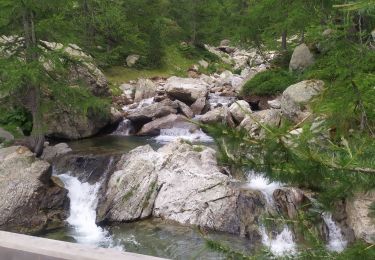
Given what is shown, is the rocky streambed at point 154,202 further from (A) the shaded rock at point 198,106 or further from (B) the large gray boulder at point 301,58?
(A) the shaded rock at point 198,106

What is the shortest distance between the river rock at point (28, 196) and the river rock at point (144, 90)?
12.6m

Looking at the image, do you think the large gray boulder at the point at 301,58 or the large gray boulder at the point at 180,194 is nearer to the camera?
the large gray boulder at the point at 180,194

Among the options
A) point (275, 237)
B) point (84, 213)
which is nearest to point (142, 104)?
point (84, 213)

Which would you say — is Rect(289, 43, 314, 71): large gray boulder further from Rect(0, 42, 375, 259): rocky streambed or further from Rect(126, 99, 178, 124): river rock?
Rect(126, 99, 178, 124): river rock

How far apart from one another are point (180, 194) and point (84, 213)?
2816mm

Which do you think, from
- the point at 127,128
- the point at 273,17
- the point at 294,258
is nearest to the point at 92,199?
the point at 127,128

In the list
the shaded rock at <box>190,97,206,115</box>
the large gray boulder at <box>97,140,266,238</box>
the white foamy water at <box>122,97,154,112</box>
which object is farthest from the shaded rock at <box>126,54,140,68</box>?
the large gray boulder at <box>97,140,266,238</box>

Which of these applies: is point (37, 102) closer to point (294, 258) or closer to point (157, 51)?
point (294, 258)

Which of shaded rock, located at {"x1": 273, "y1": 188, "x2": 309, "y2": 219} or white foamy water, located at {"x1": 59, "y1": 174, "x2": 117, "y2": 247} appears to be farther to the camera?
white foamy water, located at {"x1": 59, "y1": 174, "x2": 117, "y2": 247}

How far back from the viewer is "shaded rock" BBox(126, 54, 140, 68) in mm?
29495

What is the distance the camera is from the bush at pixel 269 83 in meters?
20.4

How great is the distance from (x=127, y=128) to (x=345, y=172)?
61.2ft

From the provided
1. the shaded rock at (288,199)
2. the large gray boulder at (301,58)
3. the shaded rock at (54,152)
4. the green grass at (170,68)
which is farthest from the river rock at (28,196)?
the green grass at (170,68)

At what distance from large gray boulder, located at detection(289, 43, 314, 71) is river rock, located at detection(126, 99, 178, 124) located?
6.24m
